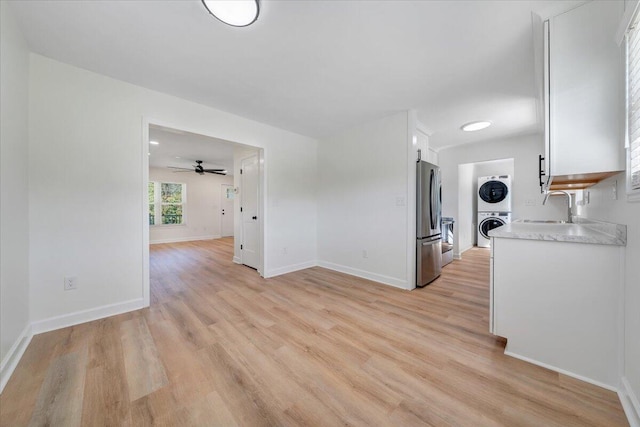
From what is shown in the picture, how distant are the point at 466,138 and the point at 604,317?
3.69 metres

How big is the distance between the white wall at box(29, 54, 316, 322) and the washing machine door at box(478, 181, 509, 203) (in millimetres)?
6439

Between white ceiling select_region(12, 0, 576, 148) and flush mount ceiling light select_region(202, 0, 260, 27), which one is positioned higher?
white ceiling select_region(12, 0, 576, 148)

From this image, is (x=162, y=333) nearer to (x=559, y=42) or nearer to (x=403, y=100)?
(x=403, y=100)

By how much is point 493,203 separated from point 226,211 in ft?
27.9

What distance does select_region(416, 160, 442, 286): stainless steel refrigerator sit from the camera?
9.82 feet

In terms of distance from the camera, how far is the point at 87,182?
210 cm

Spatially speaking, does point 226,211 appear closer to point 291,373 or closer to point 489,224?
point 291,373

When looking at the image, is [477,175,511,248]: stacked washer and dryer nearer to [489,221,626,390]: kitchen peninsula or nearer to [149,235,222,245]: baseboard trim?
[489,221,626,390]: kitchen peninsula

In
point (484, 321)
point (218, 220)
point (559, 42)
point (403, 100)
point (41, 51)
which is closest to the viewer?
point (559, 42)

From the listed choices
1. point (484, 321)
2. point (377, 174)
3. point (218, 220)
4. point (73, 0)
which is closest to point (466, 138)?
point (377, 174)

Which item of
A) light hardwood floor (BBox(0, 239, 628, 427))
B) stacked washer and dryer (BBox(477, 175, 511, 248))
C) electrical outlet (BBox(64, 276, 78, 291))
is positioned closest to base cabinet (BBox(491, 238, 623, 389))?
light hardwood floor (BBox(0, 239, 628, 427))

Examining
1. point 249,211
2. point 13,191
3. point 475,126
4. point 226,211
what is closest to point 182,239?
point 226,211

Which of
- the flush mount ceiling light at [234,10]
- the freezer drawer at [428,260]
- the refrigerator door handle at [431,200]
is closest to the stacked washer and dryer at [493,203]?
the freezer drawer at [428,260]

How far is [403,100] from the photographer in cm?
269
